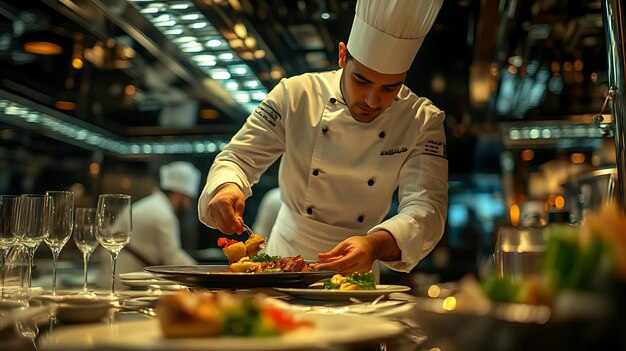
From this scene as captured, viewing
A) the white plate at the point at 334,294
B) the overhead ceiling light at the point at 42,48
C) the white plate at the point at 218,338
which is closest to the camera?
the white plate at the point at 218,338

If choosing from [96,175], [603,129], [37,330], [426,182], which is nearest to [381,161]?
[426,182]

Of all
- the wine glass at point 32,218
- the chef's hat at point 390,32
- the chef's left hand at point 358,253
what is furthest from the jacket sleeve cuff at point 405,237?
the wine glass at point 32,218

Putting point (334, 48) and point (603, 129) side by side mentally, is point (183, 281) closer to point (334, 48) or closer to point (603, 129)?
point (603, 129)

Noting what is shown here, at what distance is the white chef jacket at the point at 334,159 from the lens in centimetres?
218

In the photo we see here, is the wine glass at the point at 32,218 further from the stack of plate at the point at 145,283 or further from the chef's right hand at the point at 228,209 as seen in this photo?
the chef's right hand at the point at 228,209

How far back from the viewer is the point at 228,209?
1.78m

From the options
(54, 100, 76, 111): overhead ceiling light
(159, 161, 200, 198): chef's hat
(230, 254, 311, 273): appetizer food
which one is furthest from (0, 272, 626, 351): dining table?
(159, 161, 200, 198): chef's hat

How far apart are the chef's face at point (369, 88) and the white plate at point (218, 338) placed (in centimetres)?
123

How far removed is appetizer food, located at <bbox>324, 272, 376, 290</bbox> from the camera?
1.41 meters

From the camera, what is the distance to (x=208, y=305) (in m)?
0.75

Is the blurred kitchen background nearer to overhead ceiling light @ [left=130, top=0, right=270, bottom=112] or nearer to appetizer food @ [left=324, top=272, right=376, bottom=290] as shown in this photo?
overhead ceiling light @ [left=130, top=0, right=270, bottom=112]

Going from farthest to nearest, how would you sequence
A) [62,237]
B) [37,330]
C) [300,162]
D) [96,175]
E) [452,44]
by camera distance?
[96,175]
[452,44]
[300,162]
[62,237]
[37,330]

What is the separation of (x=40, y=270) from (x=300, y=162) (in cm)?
298

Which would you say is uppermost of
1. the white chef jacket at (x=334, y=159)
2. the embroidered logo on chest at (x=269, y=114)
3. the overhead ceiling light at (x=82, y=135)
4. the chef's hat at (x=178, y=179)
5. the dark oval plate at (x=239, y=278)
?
the overhead ceiling light at (x=82, y=135)
